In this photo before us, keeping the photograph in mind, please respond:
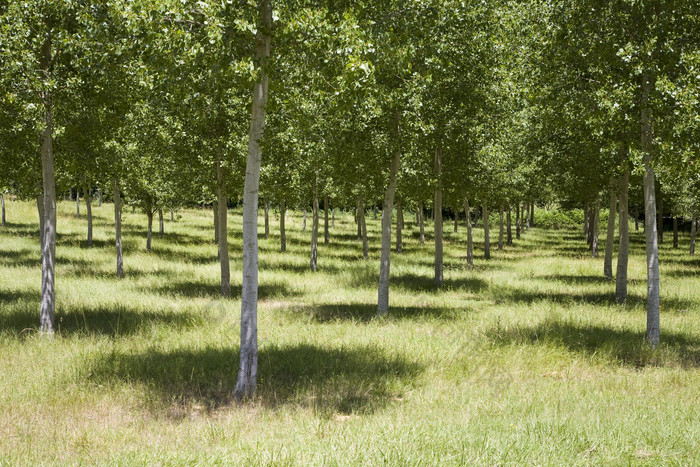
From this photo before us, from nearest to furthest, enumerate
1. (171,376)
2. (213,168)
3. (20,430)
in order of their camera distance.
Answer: (20,430) → (171,376) → (213,168)

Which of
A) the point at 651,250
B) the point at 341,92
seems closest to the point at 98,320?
the point at 341,92

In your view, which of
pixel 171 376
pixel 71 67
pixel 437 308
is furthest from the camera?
pixel 437 308

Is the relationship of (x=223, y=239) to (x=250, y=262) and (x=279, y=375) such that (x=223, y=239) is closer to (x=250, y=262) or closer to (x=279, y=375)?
(x=279, y=375)

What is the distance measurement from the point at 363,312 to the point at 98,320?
6765 millimetres

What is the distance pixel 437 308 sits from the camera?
15.5 meters

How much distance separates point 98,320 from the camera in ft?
42.1

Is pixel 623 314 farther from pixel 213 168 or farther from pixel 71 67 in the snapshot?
pixel 71 67

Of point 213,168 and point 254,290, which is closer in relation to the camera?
point 254,290

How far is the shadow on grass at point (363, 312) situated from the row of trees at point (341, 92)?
627 millimetres

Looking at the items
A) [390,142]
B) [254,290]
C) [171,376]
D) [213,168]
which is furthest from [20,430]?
[213,168]

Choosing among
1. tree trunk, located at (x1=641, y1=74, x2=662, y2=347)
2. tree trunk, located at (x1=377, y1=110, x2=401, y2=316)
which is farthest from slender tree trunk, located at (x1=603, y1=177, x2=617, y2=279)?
tree trunk, located at (x1=377, y1=110, x2=401, y2=316)

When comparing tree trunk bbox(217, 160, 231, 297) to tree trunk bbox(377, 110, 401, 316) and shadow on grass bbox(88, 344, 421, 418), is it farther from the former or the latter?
shadow on grass bbox(88, 344, 421, 418)

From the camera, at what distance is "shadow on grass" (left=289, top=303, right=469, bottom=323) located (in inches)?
544

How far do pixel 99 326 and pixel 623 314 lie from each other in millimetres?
13180
